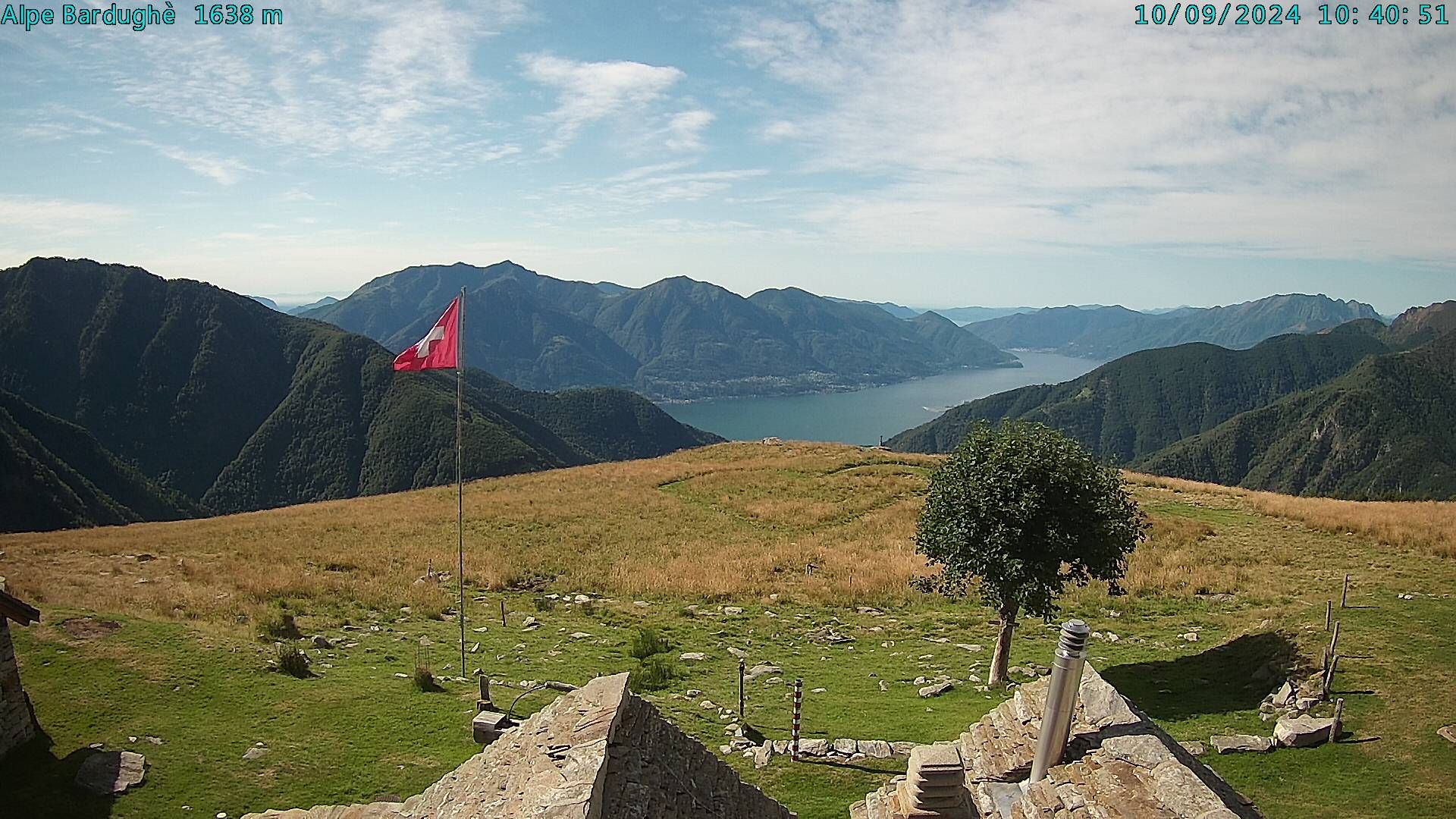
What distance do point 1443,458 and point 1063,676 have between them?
172 m

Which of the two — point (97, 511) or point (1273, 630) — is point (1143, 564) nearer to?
point (1273, 630)

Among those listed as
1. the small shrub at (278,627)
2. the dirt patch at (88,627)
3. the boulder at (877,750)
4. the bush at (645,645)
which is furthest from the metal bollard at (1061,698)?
the dirt patch at (88,627)

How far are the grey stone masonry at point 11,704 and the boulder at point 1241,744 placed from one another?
1697 cm

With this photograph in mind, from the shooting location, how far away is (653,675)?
1491 centimetres

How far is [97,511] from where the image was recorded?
97062 mm

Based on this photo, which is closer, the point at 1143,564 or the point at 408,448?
the point at 1143,564

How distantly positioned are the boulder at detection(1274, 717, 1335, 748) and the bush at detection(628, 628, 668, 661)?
437 inches

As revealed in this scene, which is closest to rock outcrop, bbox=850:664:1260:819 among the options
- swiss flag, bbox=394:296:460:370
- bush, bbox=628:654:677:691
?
bush, bbox=628:654:677:691

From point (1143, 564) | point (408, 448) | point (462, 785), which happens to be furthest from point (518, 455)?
point (462, 785)

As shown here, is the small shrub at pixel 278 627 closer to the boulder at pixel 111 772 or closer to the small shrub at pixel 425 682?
the small shrub at pixel 425 682

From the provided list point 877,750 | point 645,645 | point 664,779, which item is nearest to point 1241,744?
point 877,750

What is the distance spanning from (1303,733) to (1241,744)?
35.4 inches

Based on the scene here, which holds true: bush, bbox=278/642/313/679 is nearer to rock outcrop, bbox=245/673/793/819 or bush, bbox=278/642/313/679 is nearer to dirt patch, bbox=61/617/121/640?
dirt patch, bbox=61/617/121/640

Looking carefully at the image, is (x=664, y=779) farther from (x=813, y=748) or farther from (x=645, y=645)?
(x=645, y=645)
